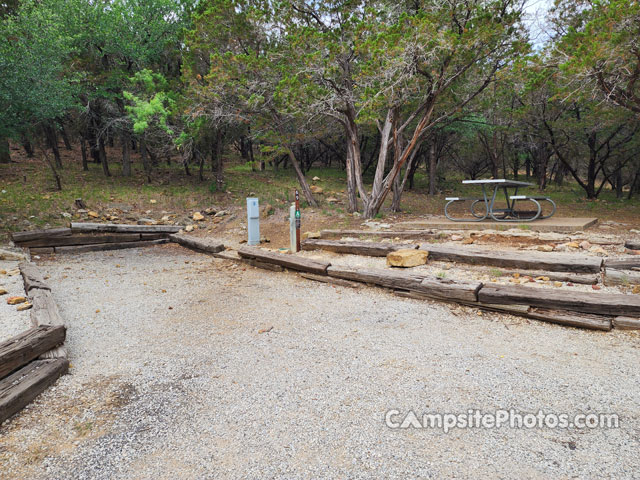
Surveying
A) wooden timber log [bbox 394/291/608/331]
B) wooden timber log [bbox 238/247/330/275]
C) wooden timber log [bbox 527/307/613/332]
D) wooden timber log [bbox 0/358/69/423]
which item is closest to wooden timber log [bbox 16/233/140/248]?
wooden timber log [bbox 238/247/330/275]

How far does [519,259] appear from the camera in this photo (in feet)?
17.1

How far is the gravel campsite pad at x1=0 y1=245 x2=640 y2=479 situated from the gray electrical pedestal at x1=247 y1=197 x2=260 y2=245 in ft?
14.5

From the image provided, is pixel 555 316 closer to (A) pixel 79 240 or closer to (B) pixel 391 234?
(B) pixel 391 234

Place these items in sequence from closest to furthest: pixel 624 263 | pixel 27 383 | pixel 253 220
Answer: pixel 27 383
pixel 624 263
pixel 253 220

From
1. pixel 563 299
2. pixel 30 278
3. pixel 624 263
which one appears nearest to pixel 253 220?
pixel 30 278

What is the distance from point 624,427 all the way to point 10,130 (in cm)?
1418

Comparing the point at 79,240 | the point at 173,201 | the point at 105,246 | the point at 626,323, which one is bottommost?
the point at 105,246

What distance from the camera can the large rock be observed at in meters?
5.81

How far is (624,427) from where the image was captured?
217 cm

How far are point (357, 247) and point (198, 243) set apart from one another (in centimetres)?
438

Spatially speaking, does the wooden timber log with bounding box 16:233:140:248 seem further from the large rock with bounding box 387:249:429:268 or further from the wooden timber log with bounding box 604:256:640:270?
the wooden timber log with bounding box 604:256:640:270

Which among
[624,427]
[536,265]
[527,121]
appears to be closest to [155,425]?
[624,427]

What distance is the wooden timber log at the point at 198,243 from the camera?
335 inches

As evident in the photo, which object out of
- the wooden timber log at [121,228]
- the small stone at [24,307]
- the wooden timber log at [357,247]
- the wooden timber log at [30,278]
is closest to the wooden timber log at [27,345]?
the small stone at [24,307]
